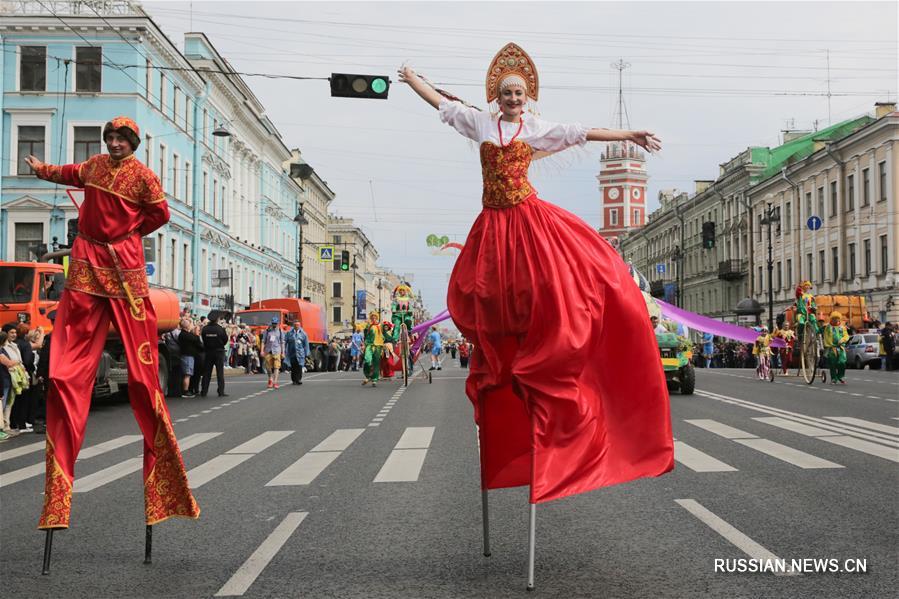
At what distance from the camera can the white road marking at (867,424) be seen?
478 inches

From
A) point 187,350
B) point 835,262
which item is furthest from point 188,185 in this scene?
point 835,262

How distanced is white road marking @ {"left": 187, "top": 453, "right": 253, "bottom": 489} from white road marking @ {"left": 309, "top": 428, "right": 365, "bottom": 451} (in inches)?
35.2

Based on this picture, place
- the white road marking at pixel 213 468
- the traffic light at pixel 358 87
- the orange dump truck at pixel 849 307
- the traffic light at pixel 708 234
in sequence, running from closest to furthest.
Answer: the white road marking at pixel 213 468 → the traffic light at pixel 358 87 → the traffic light at pixel 708 234 → the orange dump truck at pixel 849 307

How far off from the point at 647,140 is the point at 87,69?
4182 cm

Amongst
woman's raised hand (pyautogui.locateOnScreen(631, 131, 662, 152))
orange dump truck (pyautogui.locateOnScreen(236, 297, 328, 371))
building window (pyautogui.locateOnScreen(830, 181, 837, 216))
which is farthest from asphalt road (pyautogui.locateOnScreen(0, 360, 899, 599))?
building window (pyautogui.locateOnScreen(830, 181, 837, 216))

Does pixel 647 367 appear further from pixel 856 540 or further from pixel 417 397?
pixel 417 397

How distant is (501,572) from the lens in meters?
4.97

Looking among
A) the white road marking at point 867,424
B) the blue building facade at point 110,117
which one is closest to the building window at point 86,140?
the blue building facade at point 110,117

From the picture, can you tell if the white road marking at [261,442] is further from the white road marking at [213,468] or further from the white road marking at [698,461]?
the white road marking at [698,461]

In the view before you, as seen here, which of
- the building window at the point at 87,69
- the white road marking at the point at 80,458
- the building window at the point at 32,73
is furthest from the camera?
the building window at the point at 87,69

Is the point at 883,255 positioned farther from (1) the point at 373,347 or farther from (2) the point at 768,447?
(2) the point at 768,447

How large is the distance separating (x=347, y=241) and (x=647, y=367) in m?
120

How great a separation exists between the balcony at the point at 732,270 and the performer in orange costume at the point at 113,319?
70900 mm

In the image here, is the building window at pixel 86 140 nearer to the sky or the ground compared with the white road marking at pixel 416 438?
nearer to the sky
